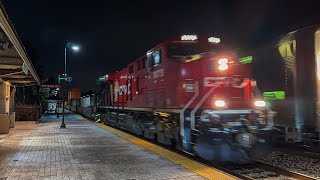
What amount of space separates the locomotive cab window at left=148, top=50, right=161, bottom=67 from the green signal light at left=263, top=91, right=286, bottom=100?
12.9 feet

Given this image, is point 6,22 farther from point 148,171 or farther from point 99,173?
point 148,171

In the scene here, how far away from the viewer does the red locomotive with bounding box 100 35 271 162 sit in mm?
9680

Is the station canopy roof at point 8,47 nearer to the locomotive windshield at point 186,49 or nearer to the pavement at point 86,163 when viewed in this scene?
the pavement at point 86,163

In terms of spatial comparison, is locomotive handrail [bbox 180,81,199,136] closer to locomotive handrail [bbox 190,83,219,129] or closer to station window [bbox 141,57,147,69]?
locomotive handrail [bbox 190,83,219,129]

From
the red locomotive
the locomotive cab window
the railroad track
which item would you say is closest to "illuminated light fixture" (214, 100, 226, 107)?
the red locomotive

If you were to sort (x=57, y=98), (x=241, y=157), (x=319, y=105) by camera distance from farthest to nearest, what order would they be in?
(x=57, y=98) < (x=319, y=105) < (x=241, y=157)

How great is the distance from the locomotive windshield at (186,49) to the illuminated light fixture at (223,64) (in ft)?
3.75

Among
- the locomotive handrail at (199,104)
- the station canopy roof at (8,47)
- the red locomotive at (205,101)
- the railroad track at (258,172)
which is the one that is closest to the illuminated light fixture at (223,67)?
the red locomotive at (205,101)

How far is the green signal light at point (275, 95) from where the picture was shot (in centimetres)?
1243

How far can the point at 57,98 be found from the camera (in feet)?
159

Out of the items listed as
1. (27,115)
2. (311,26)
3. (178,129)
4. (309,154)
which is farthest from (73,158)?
(27,115)

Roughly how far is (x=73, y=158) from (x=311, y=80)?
721 cm

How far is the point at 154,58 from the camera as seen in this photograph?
13.2 metres

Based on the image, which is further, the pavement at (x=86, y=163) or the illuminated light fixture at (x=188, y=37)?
the illuminated light fixture at (x=188, y=37)
